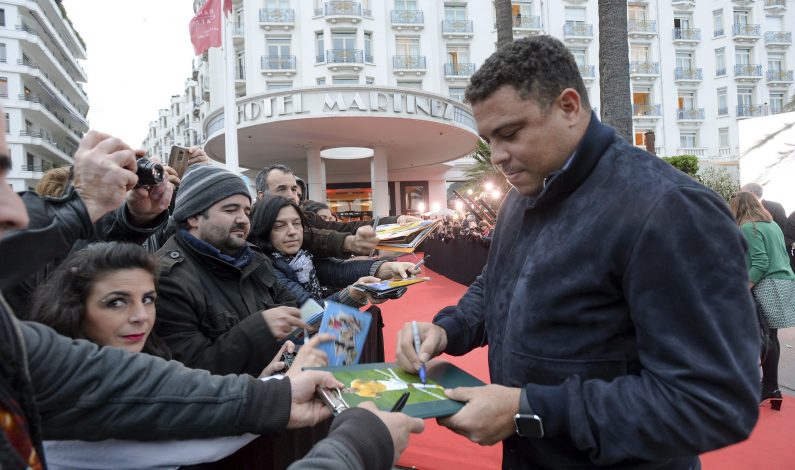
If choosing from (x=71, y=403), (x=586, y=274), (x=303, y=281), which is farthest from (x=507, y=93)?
(x=303, y=281)

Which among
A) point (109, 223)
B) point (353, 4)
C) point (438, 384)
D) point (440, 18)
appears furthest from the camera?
point (440, 18)

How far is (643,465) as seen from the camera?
1.30 metres

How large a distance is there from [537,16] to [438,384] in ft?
116

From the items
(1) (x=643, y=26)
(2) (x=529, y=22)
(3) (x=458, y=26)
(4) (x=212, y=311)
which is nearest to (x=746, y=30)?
(1) (x=643, y=26)

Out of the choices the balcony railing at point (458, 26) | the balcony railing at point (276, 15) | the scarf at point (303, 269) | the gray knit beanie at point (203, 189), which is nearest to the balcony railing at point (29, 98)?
the balcony railing at point (276, 15)

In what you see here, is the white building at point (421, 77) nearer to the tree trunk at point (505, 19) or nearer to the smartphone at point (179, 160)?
the tree trunk at point (505, 19)

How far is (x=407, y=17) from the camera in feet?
96.2

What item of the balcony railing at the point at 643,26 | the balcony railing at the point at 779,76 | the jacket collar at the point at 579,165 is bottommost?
the jacket collar at the point at 579,165

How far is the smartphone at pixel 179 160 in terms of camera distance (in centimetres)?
332

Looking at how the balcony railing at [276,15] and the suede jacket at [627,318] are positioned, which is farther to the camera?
the balcony railing at [276,15]

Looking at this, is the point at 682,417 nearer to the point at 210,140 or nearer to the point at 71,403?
the point at 71,403

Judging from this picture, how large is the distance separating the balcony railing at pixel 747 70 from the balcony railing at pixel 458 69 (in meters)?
19.8

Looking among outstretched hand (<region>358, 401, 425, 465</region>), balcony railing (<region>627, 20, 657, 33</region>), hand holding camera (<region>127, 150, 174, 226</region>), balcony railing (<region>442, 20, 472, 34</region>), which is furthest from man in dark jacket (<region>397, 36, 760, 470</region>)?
balcony railing (<region>627, 20, 657, 33</region>)

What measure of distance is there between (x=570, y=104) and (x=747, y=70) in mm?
42335
